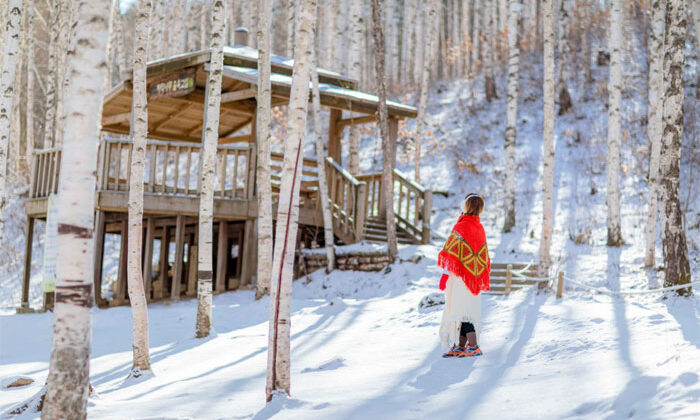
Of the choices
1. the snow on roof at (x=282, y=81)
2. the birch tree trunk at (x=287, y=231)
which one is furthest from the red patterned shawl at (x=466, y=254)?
the snow on roof at (x=282, y=81)

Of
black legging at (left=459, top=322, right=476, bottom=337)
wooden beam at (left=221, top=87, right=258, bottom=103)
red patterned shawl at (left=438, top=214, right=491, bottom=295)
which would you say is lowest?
black legging at (left=459, top=322, right=476, bottom=337)

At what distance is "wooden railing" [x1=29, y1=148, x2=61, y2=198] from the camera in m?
12.8

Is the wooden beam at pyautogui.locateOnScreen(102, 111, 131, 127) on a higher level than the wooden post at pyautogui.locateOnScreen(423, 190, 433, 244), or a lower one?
higher

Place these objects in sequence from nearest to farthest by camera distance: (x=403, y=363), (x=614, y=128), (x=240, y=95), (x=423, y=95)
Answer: (x=403, y=363) → (x=240, y=95) → (x=614, y=128) → (x=423, y=95)

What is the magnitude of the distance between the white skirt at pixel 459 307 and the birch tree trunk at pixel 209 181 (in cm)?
303

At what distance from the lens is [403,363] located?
19.9ft

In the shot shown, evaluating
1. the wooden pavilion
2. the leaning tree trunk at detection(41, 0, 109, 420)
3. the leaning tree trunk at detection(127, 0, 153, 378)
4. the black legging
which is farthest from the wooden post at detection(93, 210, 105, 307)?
the leaning tree trunk at detection(41, 0, 109, 420)

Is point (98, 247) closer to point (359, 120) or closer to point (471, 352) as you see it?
point (359, 120)

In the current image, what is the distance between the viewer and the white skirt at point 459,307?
19.9ft

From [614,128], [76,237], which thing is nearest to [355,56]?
[614,128]

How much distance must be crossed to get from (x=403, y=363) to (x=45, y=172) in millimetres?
10032

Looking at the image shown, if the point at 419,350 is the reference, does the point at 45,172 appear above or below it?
above

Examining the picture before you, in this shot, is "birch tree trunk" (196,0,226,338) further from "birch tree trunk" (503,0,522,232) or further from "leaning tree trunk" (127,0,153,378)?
"birch tree trunk" (503,0,522,232)

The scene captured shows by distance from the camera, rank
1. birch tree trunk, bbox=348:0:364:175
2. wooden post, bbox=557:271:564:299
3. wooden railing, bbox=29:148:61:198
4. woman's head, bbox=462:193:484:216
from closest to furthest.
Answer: woman's head, bbox=462:193:484:216 < wooden post, bbox=557:271:564:299 < wooden railing, bbox=29:148:61:198 < birch tree trunk, bbox=348:0:364:175
